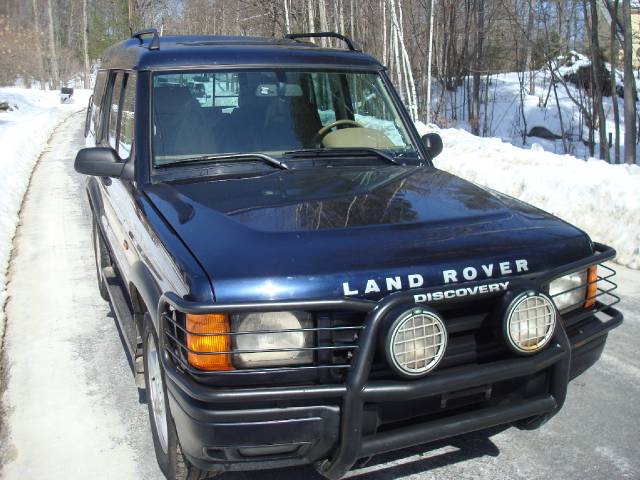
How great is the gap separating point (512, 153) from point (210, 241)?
7445 millimetres

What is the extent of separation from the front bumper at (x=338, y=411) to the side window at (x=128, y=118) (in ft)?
4.80

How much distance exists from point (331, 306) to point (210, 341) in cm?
44

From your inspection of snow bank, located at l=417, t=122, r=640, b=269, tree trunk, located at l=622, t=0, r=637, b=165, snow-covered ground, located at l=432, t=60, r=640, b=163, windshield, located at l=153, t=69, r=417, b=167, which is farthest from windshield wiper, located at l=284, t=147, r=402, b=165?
snow-covered ground, located at l=432, t=60, r=640, b=163

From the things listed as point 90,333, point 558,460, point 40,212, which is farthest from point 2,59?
point 558,460

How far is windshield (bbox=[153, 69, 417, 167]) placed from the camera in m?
3.66

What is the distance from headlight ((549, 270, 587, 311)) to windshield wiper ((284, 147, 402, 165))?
4.09ft

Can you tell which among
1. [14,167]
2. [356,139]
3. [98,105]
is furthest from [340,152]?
[14,167]

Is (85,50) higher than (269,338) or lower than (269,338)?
higher

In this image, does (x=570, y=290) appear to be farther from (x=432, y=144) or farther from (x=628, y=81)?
(x=628, y=81)

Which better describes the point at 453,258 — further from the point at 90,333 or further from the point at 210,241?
the point at 90,333

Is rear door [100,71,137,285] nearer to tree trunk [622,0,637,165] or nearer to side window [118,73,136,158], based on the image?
side window [118,73,136,158]

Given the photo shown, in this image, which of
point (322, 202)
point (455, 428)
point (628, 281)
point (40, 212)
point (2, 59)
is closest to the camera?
point (455, 428)

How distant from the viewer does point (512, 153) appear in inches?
368

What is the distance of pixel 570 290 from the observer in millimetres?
2881
